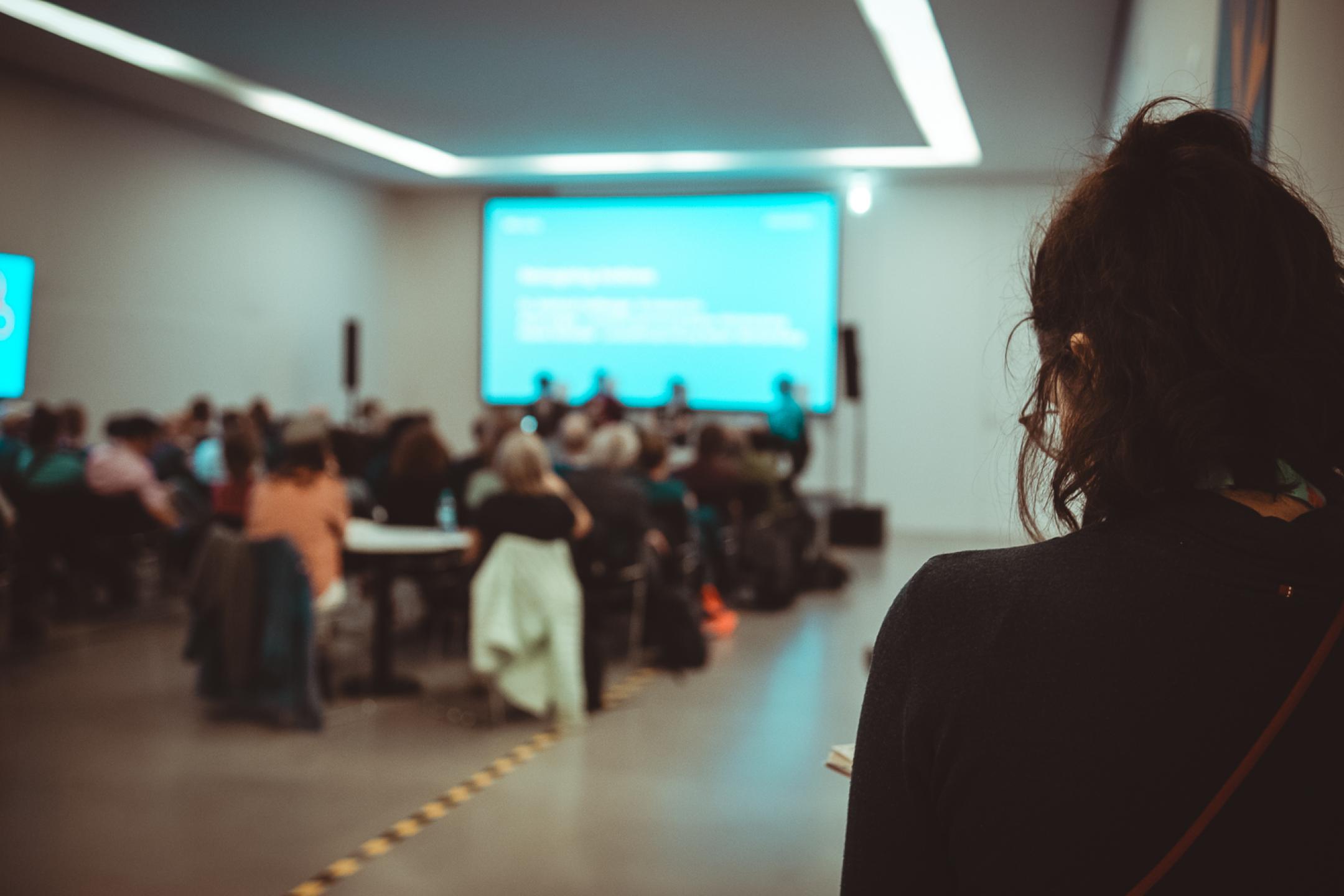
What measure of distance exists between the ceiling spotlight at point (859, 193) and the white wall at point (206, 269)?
568 centimetres

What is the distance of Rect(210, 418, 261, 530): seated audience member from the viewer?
215 inches

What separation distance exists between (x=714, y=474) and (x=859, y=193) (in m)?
5.44

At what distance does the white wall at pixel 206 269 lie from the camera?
8.41 m

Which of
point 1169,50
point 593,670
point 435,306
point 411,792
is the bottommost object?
point 411,792

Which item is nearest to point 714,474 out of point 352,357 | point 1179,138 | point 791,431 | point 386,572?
point 386,572

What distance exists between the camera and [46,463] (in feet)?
20.5

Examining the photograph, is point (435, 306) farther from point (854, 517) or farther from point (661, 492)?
point (661, 492)

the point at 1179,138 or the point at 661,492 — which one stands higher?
the point at 1179,138

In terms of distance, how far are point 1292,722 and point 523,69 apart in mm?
7931

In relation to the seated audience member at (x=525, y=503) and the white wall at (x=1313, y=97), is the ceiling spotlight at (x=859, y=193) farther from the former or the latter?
the white wall at (x=1313, y=97)

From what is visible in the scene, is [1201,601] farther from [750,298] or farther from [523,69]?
[750,298]

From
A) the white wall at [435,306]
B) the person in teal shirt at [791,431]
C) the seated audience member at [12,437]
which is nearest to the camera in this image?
the seated audience member at [12,437]

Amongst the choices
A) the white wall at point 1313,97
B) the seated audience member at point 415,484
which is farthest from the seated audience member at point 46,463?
the white wall at point 1313,97

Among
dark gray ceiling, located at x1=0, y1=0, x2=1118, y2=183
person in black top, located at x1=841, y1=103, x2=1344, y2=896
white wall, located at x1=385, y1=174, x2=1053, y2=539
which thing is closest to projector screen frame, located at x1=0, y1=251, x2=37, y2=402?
person in black top, located at x1=841, y1=103, x2=1344, y2=896
